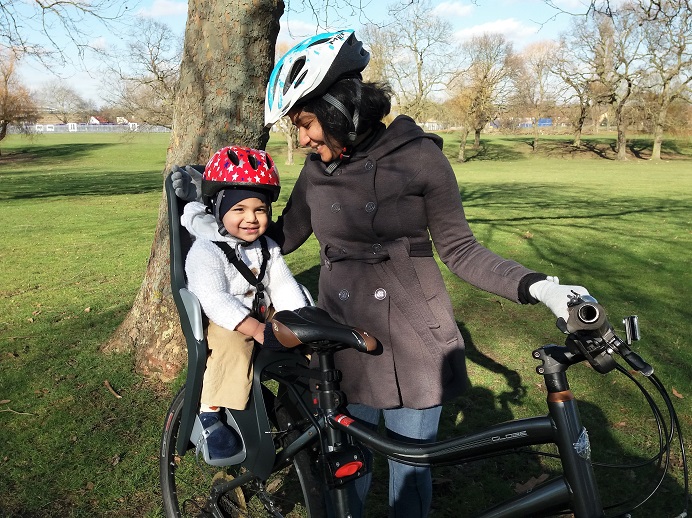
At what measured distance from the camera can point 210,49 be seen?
4742 mm

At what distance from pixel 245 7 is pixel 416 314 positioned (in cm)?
338

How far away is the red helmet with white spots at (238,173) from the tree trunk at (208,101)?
219cm

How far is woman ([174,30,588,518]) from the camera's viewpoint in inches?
87.0

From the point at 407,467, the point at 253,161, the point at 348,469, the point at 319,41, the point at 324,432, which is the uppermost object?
the point at 319,41

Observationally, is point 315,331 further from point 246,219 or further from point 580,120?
point 580,120

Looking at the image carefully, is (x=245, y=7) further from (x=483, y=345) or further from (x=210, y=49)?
(x=483, y=345)

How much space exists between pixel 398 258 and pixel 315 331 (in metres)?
0.50

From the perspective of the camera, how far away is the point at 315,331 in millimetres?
2010

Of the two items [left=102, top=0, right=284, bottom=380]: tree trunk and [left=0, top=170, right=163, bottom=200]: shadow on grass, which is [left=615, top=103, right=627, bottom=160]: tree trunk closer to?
[left=0, top=170, right=163, bottom=200]: shadow on grass

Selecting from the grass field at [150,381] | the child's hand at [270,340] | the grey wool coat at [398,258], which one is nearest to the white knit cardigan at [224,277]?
the child's hand at [270,340]

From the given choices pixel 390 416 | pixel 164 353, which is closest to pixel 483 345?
pixel 164 353

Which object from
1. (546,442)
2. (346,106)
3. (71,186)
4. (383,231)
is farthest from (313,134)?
(71,186)

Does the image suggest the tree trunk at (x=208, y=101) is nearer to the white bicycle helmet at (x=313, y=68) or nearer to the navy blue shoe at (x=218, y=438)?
the navy blue shoe at (x=218, y=438)

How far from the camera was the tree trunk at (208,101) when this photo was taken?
473 centimetres
